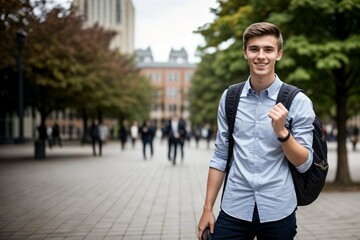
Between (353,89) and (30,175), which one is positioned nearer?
(353,89)

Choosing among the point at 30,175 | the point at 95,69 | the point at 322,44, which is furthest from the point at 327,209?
the point at 95,69

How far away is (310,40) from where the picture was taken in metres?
9.55

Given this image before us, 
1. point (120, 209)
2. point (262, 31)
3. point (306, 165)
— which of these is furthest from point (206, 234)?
point (120, 209)

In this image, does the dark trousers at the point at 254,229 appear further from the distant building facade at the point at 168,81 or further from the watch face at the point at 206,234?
the distant building facade at the point at 168,81

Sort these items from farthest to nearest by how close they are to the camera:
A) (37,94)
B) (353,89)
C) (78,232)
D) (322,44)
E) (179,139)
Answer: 1. (37,94)
2. (179,139)
3. (353,89)
4. (322,44)
5. (78,232)

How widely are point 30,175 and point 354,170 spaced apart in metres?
10.4

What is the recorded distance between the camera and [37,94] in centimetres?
2041

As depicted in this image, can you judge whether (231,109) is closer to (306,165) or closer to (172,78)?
(306,165)

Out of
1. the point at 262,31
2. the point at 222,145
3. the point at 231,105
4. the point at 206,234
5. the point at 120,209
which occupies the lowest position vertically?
the point at 120,209

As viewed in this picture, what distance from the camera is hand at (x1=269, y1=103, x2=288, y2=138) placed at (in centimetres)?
203

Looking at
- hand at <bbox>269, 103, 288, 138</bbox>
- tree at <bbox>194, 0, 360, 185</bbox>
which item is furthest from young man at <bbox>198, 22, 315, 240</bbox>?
tree at <bbox>194, 0, 360, 185</bbox>

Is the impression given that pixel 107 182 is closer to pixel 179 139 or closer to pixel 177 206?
pixel 177 206

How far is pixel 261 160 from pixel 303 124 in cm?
28

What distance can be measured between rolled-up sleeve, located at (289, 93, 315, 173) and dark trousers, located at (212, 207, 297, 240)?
30cm
